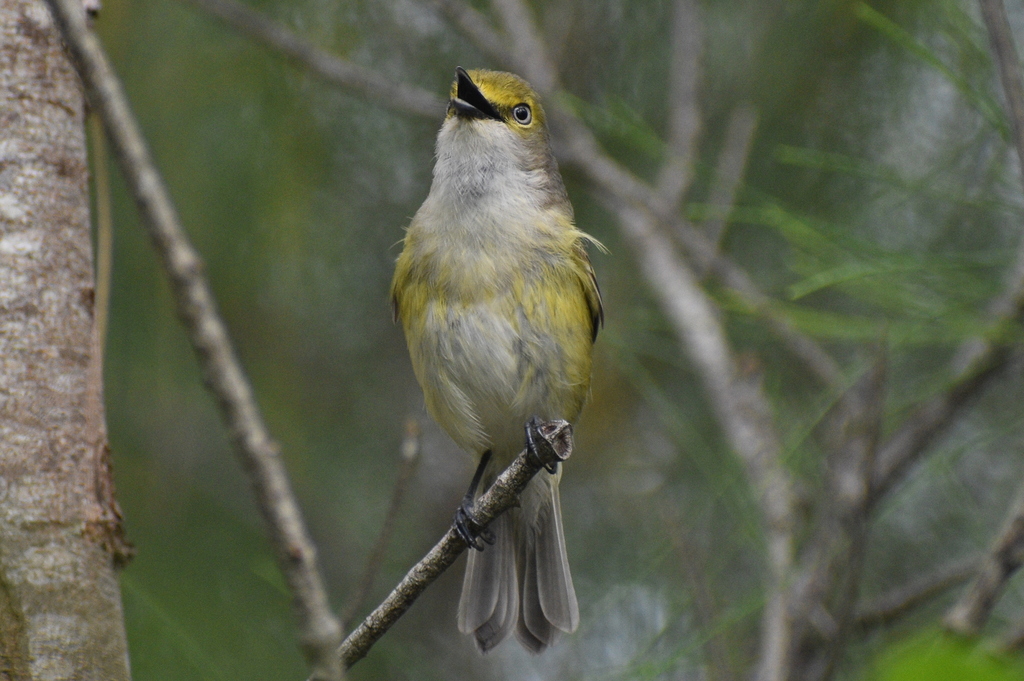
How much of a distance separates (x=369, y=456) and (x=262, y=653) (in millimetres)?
1975

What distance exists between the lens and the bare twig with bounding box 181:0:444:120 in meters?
4.82

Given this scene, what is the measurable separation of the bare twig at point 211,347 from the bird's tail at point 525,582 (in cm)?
226

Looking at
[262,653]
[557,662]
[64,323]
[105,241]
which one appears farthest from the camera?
[557,662]

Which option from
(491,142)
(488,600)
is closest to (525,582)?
(488,600)

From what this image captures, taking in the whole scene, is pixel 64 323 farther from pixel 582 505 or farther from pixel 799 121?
pixel 799 121

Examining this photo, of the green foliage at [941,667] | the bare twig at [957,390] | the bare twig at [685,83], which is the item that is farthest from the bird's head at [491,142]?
the green foliage at [941,667]

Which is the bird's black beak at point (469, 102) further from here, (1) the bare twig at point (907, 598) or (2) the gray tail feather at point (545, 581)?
(1) the bare twig at point (907, 598)

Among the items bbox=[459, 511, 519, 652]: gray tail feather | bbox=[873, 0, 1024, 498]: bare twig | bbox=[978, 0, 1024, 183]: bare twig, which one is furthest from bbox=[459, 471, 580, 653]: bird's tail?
bbox=[978, 0, 1024, 183]: bare twig

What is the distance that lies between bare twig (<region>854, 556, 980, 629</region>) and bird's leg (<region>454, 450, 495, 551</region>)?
64.0 inches

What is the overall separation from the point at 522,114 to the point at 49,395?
7.28 feet

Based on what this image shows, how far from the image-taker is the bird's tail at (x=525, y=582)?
339 cm

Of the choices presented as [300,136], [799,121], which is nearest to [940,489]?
[799,121]

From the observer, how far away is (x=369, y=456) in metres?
5.76

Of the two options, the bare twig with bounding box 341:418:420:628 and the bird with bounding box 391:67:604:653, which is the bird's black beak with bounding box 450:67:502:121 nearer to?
the bird with bounding box 391:67:604:653
